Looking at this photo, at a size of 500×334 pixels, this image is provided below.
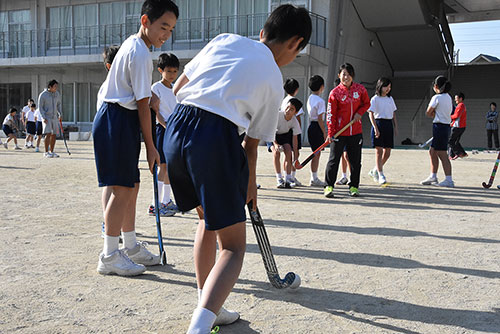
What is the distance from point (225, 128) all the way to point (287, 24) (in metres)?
0.55

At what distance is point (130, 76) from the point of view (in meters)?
3.25

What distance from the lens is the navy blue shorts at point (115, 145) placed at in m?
3.29

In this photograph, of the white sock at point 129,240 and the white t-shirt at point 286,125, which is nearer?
the white sock at point 129,240

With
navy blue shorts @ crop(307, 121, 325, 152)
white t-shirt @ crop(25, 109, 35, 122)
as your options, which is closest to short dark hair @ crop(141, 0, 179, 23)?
navy blue shorts @ crop(307, 121, 325, 152)

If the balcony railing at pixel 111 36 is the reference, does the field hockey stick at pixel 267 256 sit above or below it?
below

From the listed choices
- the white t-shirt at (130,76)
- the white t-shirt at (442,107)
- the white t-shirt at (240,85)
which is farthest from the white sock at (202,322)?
the white t-shirt at (442,107)

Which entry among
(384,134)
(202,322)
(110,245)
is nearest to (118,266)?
(110,245)

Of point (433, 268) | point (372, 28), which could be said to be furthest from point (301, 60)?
point (433, 268)

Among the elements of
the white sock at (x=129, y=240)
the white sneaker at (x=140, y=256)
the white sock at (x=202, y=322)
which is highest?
the white sock at (x=202, y=322)

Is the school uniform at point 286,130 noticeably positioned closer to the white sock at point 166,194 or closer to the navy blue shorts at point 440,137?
the navy blue shorts at point 440,137

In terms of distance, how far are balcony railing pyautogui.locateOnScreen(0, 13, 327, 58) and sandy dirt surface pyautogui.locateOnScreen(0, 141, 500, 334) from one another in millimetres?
17379

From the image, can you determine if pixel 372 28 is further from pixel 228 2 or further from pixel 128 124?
pixel 128 124

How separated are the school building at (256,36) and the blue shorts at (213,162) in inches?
816

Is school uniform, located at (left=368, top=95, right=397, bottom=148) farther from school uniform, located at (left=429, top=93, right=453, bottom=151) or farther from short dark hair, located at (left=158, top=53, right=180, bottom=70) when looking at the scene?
short dark hair, located at (left=158, top=53, right=180, bottom=70)
